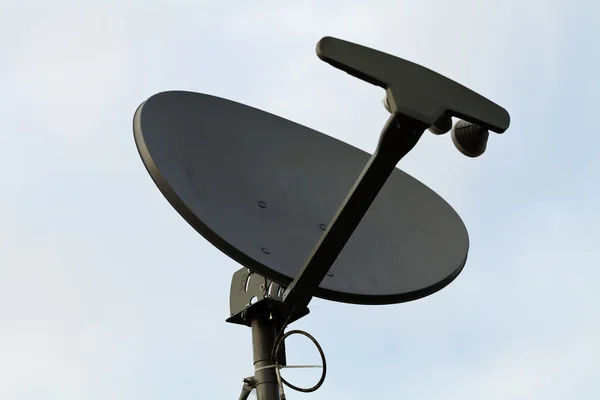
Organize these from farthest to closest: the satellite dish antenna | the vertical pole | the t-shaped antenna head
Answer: the vertical pole < the satellite dish antenna < the t-shaped antenna head

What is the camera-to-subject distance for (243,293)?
4.71 meters

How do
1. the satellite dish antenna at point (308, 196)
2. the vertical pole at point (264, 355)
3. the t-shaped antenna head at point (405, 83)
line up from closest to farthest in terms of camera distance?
the t-shaped antenna head at point (405, 83)
the satellite dish antenna at point (308, 196)
the vertical pole at point (264, 355)

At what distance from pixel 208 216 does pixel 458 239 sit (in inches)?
70.8

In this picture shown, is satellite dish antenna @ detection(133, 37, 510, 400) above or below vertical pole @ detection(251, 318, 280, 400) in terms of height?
above

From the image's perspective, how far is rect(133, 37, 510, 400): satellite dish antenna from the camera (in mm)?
3225

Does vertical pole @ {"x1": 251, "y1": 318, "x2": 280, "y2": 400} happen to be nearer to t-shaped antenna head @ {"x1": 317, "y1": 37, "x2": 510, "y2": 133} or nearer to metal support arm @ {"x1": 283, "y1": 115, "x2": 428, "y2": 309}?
metal support arm @ {"x1": 283, "y1": 115, "x2": 428, "y2": 309}

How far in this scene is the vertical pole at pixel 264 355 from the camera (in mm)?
4359

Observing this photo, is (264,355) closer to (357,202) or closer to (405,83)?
(357,202)

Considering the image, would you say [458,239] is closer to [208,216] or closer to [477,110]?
[208,216]

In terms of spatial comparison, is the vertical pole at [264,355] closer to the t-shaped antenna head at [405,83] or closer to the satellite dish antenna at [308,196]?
the satellite dish antenna at [308,196]

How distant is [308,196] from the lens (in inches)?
208

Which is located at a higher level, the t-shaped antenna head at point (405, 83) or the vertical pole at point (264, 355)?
the t-shaped antenna head at point (405, 83)

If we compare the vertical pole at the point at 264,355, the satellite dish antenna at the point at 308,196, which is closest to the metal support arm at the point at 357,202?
the satellite dish antenna at the point at 308,196

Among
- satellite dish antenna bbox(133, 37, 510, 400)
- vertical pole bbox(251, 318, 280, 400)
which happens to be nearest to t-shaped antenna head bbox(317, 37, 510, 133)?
satellite dish antenna bbox(133, 37, 510, 400)
